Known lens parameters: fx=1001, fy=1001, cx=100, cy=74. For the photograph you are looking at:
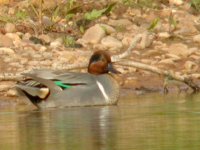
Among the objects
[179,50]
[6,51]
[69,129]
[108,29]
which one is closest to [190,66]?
[179,50]

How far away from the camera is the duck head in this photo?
14.0m

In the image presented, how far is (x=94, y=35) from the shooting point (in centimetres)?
1728

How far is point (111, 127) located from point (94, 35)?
275 inches

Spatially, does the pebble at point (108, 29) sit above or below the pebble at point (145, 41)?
above

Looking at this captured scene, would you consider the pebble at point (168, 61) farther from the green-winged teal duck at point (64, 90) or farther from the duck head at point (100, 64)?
the green-winged teal duck at point (64, 90)

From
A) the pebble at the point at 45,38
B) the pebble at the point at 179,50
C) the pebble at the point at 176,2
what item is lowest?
the pebble at the point at 179,50

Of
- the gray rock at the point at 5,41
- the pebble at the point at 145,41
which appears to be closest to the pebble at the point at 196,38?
the pebble at the point at 145,41

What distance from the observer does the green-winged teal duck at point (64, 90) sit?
13.5m

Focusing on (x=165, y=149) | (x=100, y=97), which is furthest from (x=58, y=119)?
(x=165, y=149)

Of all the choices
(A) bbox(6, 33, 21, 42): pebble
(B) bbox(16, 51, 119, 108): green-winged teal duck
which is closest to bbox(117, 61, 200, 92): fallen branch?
(B) bbox(16, 51, 119, 108): green-winged teal duck

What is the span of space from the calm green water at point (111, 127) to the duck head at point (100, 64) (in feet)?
2.00

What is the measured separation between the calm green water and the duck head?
610mm

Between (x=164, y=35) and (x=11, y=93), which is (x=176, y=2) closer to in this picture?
(x=164, y=35)

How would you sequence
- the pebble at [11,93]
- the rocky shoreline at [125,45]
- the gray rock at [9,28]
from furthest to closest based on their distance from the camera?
the gray rock at [9,28] → the rocky shoreline at [125,45] → the pebble at [11,93]
